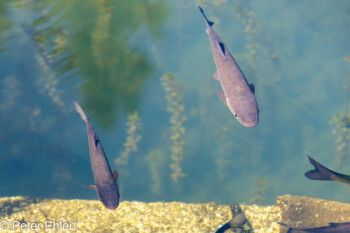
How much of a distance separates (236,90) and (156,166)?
6.61 metres

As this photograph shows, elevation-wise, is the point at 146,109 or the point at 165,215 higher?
the point at 165,215

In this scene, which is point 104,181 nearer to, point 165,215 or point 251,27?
point 165,215

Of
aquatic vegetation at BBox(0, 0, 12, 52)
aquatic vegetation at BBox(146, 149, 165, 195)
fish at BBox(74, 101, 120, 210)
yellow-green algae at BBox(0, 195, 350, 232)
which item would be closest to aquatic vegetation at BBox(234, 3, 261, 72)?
aquatic vegetation at BBox(146, 149, 165, 195)

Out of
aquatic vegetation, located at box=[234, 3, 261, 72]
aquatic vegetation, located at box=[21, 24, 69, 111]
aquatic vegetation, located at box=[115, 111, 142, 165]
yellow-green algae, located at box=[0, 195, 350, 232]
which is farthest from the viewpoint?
aquatic vegetation, located at box=[234, 3, 261, 72]

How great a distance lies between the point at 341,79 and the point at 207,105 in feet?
30.6

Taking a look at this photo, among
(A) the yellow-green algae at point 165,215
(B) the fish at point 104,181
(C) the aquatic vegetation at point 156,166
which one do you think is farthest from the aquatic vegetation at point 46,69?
(B) the fish at point 104,181

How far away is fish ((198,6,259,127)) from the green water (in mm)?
4183

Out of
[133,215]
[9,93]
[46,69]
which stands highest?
[133,215]

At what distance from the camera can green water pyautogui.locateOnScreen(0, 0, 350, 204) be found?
20.3ft

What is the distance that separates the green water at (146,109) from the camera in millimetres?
6188

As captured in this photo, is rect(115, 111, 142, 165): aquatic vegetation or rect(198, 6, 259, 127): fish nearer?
rect(198, 6, 259, 127): fish

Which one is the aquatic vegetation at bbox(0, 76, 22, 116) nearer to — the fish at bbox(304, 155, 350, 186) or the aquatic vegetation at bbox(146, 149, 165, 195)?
the aquatic vegetation at bbox(146, 149, 165, 195)

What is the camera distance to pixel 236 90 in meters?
2.60

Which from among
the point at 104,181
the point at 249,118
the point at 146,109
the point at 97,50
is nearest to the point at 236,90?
the point at 249,118
